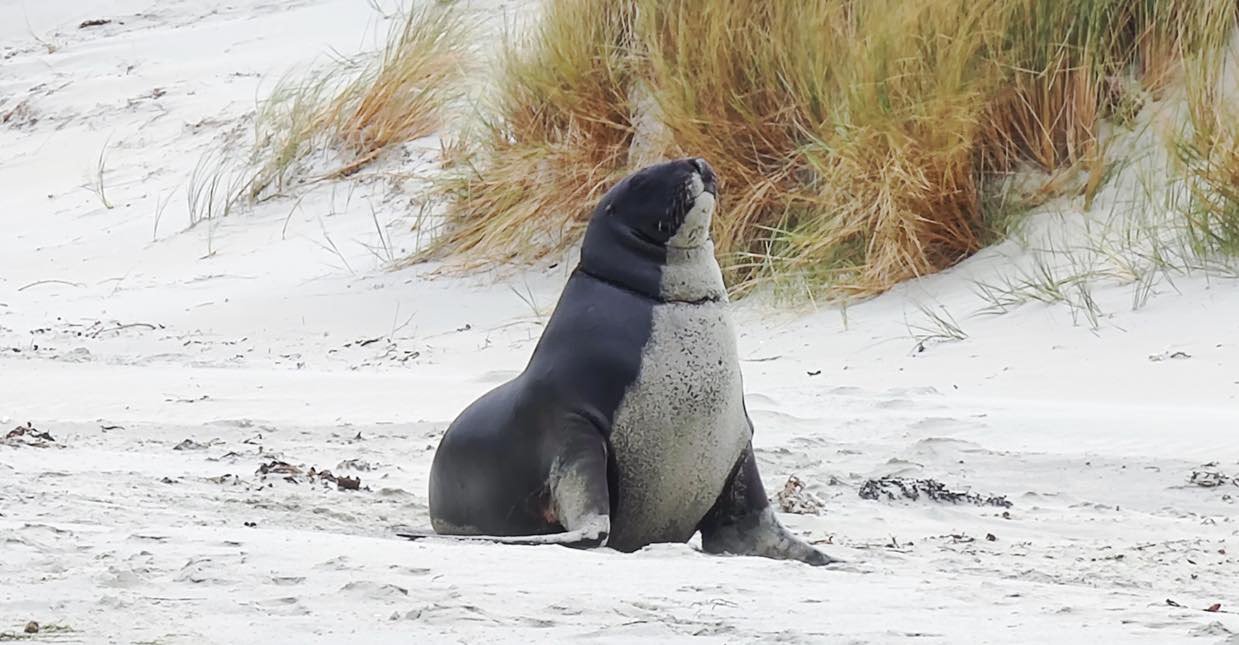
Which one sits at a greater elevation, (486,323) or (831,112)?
(831,112)

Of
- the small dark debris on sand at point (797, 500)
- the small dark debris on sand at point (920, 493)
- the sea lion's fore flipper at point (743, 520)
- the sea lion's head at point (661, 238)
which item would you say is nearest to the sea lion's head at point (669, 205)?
the sea lion's head at point (661, 238)

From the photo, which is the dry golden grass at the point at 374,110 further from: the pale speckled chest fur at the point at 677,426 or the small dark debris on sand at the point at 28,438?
the pale speckled chest fur at the point at 677,426

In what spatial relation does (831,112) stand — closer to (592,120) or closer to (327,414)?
(592,120)

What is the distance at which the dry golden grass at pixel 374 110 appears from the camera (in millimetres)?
10172

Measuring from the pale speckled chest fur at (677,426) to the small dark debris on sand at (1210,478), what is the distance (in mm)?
1199

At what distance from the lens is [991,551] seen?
3871 millimetres

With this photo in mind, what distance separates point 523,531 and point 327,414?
1.89 m

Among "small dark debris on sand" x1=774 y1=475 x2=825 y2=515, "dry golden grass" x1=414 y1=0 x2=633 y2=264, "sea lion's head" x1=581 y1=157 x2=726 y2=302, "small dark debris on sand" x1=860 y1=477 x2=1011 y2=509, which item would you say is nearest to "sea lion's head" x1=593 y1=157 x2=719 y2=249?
"sea lion's head" x1=581 y1=157 x2=726 y2=302

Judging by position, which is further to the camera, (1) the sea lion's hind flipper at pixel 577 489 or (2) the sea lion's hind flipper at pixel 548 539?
(1) the sea lion's hind flipper at pixel 577 489

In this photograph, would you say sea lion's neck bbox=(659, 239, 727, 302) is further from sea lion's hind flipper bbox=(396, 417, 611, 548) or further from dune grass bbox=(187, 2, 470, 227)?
dune grass bbox=(187, 2, 470, 227)

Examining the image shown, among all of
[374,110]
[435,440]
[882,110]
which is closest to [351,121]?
[374,110]

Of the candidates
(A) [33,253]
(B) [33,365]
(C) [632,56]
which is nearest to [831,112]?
(C) [632,56]

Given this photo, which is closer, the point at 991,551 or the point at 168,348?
the point at 991,551

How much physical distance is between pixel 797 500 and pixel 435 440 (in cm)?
123
